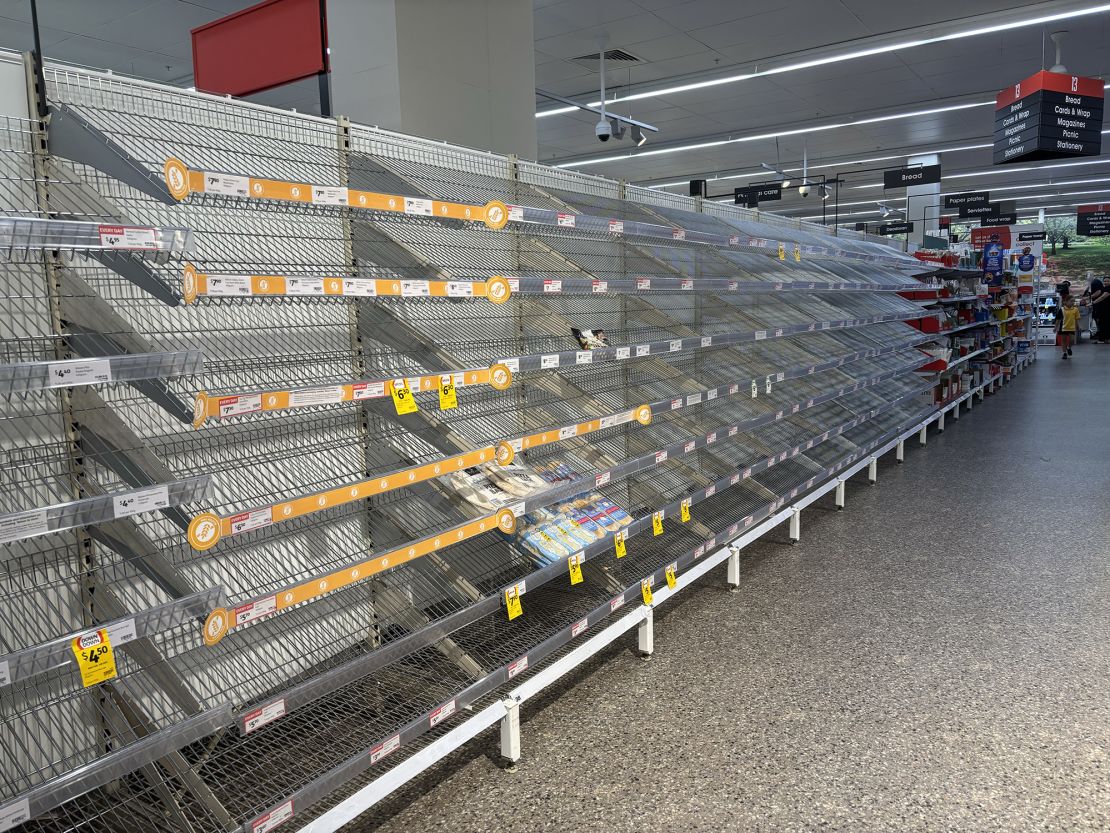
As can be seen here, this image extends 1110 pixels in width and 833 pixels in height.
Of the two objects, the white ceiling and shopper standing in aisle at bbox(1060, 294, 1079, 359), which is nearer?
the white ceiling

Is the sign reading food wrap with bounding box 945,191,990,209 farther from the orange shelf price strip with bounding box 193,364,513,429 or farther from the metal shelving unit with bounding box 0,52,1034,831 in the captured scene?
the orange shelf price strip with bounding box 193,364,513,429

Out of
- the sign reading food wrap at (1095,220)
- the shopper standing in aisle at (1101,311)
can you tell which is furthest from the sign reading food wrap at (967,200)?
the shopper standing in aisle at (1101,311)

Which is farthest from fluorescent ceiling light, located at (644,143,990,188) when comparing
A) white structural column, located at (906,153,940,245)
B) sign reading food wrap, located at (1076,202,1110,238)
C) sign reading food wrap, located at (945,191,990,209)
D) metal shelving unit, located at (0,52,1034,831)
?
metal shelving unit, located at (0,52,1034,831)

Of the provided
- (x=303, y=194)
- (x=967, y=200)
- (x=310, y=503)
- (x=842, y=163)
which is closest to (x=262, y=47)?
(x=303, y=194)

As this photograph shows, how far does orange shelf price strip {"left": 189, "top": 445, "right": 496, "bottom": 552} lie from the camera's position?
176cm

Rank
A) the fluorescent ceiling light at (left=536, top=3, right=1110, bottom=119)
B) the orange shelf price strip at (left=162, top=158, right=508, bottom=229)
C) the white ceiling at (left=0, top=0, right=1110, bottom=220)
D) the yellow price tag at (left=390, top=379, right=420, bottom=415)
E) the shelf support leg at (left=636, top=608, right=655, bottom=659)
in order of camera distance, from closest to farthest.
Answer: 1. the orange shelf price strip at (left=162, top=158, right=508, bottom=229)
2. the yellow price tag at (left=390, top=379, right=420, bottom=415)
3. the shelf support leg at (left=636, top=608, right=655, bottom=659)
4. the white ceiling at (left=0, top=0, right=1110, bottom=220)
5. the fluorescent ceiling light at (left=536, top=3, right=1110, bottom=119)

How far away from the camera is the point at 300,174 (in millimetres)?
2604

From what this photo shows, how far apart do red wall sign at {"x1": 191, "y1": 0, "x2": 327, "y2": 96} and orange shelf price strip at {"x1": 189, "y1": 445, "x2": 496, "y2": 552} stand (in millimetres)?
2062

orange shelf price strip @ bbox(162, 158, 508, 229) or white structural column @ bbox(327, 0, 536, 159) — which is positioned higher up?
white structural column @ bbox(327, 0, 536, 159)

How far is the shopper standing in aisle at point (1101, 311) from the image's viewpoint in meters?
21.7

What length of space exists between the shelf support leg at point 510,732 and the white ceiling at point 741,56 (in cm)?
718

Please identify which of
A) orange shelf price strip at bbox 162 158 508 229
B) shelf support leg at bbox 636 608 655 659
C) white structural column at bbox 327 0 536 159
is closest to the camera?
orange shelf price strip at bbox 162 158 508 229

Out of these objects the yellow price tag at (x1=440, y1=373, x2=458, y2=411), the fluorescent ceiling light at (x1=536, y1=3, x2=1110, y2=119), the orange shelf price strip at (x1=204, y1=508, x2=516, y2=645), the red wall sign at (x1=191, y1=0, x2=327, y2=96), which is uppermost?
the fluorescent ceiling light at (x1=536, y1=3, x2=1110, y2=119)

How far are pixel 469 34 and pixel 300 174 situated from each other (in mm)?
2264
